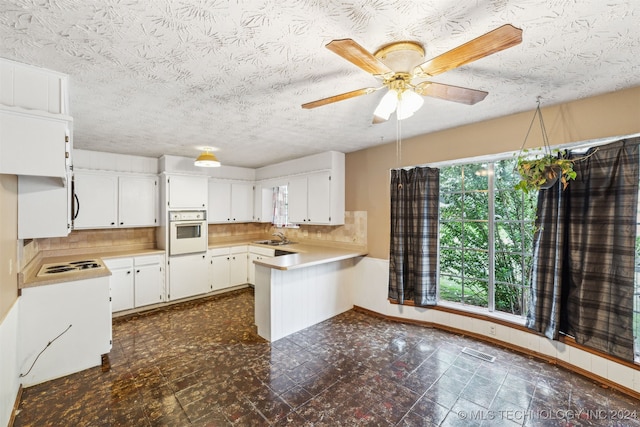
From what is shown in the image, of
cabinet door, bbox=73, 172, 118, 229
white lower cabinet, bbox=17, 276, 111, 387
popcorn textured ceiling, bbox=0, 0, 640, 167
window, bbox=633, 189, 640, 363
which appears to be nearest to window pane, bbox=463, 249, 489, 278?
window, bbox=633, 189, 640, 363

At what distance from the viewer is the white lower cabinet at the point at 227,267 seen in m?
4.84

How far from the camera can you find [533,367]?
255 cm

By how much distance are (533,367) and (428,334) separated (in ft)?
3.25

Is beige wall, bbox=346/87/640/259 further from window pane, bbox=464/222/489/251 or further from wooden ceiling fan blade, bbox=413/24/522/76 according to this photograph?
wooden ceiling fan blade, bbox=413/24/522/76

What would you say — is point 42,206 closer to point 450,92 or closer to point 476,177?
point 450,92

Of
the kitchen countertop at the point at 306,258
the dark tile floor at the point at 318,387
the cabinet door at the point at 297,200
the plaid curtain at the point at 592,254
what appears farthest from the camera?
the cabinet door at the point at 297,200

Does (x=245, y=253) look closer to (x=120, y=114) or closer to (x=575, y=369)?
(x=120, y=114)

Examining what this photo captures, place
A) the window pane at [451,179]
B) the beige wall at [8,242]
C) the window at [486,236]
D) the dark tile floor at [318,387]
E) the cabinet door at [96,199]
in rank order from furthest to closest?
1. the cabinet door at [96,199]
2. the window pane at [451,179]
3. the window at [486,236]
4. the dark tile floor at [318,387]
5. the beige wall at [8,242]

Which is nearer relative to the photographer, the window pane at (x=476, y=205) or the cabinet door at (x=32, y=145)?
the cabinet door at (x=32, y=145)

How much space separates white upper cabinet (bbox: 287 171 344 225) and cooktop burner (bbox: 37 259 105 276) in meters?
2.67

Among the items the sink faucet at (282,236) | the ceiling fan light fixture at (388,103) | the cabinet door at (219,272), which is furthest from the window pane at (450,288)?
the cabinet door at (219,272)

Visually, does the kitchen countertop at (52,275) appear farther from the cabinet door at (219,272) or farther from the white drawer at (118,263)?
the cabinet door at (219,272)

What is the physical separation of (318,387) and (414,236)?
204cm

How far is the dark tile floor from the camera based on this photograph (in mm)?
1974
